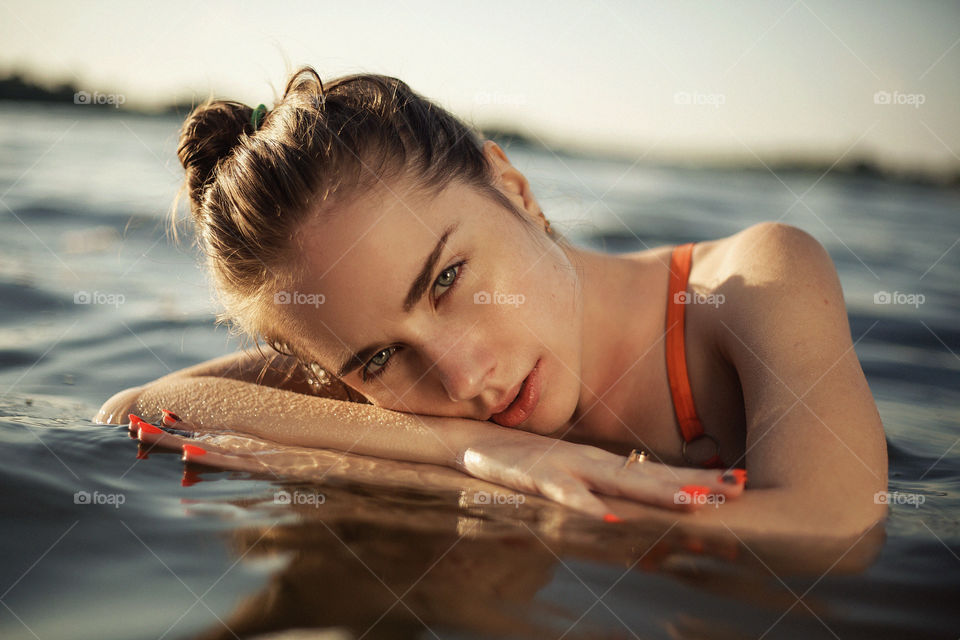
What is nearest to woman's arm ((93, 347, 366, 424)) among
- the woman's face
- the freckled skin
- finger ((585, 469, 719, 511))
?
the freckled skin

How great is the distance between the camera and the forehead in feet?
7.53

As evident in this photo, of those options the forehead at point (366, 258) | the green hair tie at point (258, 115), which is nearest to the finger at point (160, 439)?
the forehead at point (366, 258)

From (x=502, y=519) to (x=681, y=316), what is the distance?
3.64 feet

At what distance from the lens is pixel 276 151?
247 centimetres

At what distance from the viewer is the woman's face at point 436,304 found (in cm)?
232

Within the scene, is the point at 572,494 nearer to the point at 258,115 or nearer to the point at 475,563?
the point at 475,563

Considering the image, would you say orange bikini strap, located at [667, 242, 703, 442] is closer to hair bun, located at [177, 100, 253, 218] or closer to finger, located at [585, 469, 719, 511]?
finger, located at [585, 469, 719, 511]

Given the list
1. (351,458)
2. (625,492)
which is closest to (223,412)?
(351,458)

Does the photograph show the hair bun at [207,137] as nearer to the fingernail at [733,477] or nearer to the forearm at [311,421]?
the forearm at [311,421]

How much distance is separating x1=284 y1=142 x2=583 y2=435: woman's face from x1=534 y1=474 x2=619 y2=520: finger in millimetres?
370

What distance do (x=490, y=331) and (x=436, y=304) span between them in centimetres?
19

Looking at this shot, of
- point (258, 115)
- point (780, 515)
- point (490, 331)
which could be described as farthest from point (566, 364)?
point (258, 115)

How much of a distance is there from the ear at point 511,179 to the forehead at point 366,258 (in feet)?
1.18

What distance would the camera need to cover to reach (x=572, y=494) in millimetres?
2156
